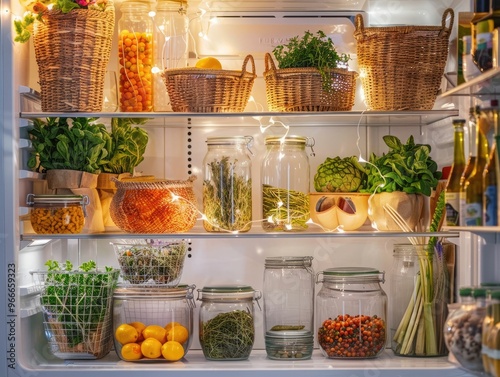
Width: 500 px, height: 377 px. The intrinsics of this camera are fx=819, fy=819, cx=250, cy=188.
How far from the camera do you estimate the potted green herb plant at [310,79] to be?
2.63m

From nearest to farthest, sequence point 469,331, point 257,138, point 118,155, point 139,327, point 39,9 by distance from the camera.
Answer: point 469,331, point 39,9, point 139,327, point 118,155, point 257,138

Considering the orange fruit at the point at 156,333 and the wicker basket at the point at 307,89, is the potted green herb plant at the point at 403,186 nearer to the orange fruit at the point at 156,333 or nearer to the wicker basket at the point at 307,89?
the wicker basket at the point at 307,89

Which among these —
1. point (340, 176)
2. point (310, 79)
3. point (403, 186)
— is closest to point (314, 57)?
point (310, 79)

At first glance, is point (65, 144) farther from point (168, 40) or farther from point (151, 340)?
point (151, 340)

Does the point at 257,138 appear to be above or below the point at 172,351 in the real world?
above

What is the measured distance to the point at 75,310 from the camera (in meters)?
2.65

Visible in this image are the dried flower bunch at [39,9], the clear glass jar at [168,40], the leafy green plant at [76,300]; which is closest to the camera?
the dried flower bunch at [39,9]

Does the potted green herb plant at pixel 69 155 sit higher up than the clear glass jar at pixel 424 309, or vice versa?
the potted green herb plant at pixel 69 155

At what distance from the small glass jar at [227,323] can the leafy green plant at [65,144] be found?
23.3 inches

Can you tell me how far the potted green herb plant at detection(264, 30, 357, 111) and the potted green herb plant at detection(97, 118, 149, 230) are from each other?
518mm

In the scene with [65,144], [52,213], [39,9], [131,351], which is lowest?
[131,351]

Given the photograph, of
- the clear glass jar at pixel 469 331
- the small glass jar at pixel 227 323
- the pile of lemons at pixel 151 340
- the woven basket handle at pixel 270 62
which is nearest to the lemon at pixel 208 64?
the woven basket handle at pixel 270 62

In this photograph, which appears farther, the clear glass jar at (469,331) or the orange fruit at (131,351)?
the orange fruit at (131,351)

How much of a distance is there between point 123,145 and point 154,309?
573 mm
